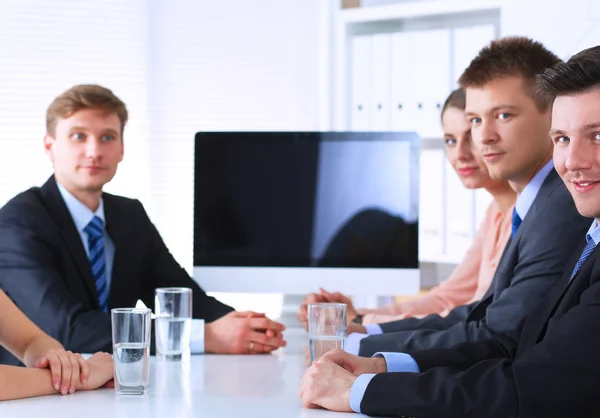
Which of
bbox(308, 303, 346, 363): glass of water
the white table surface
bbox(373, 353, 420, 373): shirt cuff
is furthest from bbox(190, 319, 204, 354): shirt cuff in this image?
bbox(373, 353, 420, 373): shirt cuff

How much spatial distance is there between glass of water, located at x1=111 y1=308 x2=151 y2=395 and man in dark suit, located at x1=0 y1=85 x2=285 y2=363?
20.2 inches

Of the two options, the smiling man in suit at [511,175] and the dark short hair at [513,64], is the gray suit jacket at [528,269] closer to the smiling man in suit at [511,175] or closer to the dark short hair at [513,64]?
the smiling man in suit at [511,175]

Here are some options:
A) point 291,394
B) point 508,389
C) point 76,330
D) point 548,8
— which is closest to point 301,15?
point 548,8

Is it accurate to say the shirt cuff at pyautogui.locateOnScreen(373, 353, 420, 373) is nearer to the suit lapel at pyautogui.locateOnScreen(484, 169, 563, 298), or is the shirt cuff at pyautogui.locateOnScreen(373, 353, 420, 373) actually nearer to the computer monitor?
the suit lapel at pyautogui.locateOnScreen(484, 169, 563, 298)

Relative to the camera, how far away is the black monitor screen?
8.98 feet

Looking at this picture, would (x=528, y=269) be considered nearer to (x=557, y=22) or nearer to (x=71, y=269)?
(x=71, y=269)

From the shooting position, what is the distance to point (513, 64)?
7.22ft

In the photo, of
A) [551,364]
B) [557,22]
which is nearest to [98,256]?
[551,364]

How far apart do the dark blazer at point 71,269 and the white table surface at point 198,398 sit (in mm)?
298

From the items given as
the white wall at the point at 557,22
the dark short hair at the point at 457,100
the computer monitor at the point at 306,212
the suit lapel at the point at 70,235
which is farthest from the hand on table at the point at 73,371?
the white wall at the point at 557,22

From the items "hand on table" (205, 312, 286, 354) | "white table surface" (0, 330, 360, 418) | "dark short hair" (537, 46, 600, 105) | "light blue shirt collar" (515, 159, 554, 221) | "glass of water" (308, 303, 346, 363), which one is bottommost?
"white table surface" (0, 330, 360, 418)

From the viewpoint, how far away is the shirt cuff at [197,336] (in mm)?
2275

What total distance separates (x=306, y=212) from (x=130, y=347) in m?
1.11

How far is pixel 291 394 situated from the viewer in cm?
176
